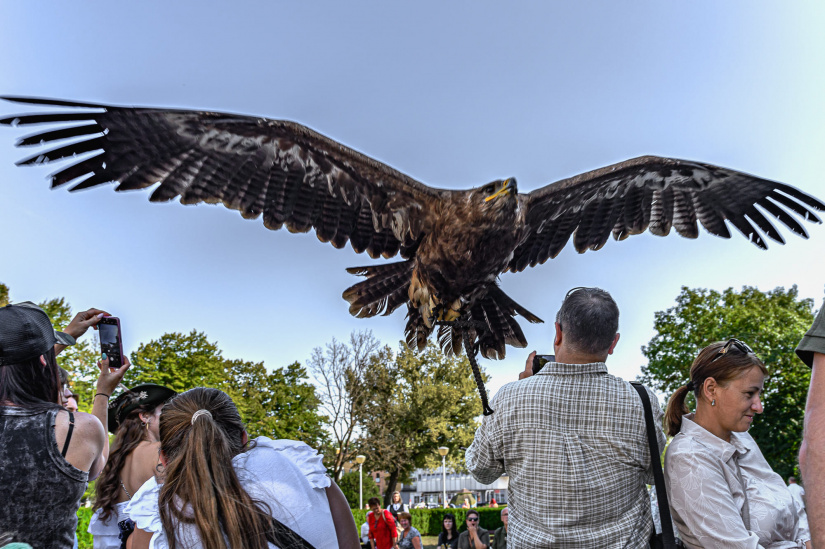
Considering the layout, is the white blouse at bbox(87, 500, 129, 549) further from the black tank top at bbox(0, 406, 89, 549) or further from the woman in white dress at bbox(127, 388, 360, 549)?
the woman in white dress at bbox(127, 388, 360, 549)

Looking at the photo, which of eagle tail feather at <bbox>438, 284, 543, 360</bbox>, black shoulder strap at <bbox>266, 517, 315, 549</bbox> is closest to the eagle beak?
eagle tail feather at <bbox>438, 284, 543, 360</bbox>

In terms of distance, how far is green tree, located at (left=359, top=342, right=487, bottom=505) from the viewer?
31688mm

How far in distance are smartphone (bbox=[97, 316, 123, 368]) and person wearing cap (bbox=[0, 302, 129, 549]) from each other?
554 mm

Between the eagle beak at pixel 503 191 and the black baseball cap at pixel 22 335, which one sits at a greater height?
the eagle beak at pixel 503 191

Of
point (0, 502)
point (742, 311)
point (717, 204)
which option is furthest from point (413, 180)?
point (742, 311)

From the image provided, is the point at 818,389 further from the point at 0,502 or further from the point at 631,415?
the point at 0,502

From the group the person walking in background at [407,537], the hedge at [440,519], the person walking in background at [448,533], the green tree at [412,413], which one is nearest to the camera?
the person walking in background at [407,537]

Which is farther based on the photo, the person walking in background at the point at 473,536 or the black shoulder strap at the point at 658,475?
the person walking in background at the point at 473,536

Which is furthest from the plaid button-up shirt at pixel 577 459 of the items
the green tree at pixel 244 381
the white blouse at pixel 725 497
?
the green tree at pixel 244 381

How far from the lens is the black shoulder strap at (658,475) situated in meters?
2.04

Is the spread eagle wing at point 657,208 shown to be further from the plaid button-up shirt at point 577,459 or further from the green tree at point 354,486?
the green tree at point 354,486

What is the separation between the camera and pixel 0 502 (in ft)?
6.78

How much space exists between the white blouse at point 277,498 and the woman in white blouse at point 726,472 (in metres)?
1.18

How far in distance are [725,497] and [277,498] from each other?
4.67 ft
